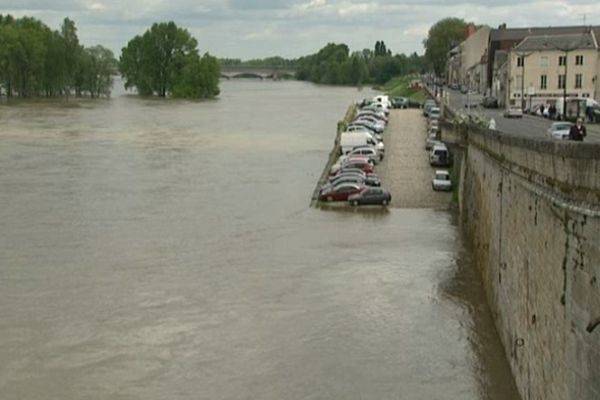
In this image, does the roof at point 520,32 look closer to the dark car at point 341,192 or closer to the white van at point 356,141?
the white van at point 356,141

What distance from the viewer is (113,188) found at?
1373 inches

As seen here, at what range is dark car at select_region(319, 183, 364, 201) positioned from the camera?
101 ft

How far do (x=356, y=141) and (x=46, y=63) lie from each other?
71.0 m

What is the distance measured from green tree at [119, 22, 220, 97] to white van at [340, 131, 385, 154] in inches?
2653

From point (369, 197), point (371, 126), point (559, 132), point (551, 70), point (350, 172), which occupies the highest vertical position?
point (551, 70)

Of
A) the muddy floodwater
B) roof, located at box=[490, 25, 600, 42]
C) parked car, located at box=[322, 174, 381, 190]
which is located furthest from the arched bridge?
the muddy floodwater

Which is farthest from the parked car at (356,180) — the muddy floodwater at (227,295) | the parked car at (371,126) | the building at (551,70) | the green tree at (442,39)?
the green tree at (442,39)

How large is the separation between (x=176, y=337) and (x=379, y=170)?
2325 centimetres

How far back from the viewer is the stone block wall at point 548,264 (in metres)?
8.90

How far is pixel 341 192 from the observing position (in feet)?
101

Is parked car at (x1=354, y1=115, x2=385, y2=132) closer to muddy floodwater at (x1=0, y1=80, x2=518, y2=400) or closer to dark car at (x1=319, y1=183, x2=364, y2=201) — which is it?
muddy floodwater at (x1=0, y1=80, x2=518, y2=400)

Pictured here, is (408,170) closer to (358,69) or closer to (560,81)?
(560,81)

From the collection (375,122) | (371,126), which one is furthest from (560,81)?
(371,126)

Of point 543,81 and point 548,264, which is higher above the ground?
point 543,81
